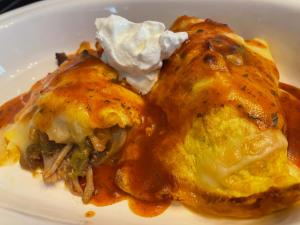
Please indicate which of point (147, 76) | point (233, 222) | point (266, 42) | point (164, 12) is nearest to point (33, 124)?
point (147, 76)

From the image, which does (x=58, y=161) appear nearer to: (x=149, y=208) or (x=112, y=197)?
(x=112, y=197)

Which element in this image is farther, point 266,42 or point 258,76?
point 266,42

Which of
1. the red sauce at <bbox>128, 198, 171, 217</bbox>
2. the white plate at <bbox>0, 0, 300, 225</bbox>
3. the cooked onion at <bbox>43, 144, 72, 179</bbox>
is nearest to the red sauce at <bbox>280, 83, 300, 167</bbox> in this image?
the white plate at <bbox>0, 0, 300, 225</bbox>

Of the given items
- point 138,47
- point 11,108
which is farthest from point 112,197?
point 11,108

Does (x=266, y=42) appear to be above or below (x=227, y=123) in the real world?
below

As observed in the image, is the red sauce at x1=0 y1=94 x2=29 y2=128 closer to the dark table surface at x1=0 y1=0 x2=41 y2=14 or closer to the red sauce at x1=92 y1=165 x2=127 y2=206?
the red sauce at x1=92 y1=165 x2=127 y2=206

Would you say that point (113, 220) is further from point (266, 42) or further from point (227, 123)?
point (266, 42)

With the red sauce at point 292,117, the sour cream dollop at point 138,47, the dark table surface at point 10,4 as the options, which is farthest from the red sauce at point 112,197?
the dark table surface at point 10,4

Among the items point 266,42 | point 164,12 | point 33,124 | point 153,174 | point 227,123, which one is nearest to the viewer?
point 227,123
